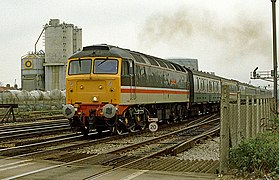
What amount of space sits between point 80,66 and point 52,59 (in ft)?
184

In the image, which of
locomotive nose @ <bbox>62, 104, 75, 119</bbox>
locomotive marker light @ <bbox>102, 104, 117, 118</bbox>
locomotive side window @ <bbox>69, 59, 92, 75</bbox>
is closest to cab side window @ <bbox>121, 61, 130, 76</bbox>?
locomotive side window @ <bbox>69, 59, 92, 75</bbox>

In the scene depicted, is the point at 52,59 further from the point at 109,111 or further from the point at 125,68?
the point at 109,111

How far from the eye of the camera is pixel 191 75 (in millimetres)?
28078

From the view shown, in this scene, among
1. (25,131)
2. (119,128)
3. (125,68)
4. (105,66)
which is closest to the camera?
(105,66)

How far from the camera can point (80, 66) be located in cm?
1630

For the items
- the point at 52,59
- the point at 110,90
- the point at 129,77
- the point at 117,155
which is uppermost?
the point at 52,59

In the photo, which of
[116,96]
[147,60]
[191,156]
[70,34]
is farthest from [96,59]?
[70,34]

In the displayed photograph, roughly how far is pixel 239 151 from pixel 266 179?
0.98 m

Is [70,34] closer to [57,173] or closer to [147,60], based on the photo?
[147,60]

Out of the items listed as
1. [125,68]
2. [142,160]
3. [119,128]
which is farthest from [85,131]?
[142,160]

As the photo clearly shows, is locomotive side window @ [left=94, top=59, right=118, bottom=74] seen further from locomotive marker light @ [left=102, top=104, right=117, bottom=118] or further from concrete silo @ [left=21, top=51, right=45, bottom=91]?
concrete silo @ [left=21, top=51, right=45, bottom=91]

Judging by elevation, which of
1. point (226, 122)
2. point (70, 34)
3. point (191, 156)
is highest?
point (70, 34)

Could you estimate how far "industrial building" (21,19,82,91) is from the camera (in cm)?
7044

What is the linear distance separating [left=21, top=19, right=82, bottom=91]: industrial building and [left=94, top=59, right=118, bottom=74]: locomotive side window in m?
55.1
